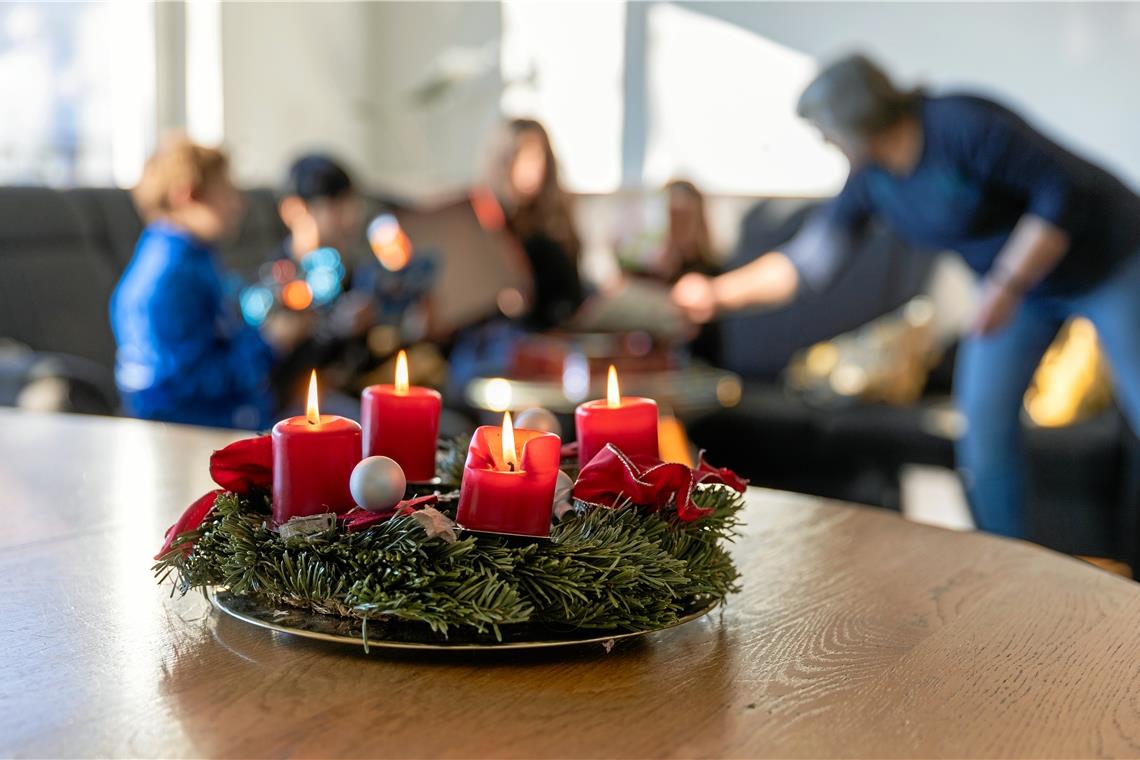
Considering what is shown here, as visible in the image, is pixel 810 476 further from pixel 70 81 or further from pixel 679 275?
pixel 70 81

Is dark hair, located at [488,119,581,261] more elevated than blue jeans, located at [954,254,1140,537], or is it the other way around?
dark hair, located at [488,119,581,261]

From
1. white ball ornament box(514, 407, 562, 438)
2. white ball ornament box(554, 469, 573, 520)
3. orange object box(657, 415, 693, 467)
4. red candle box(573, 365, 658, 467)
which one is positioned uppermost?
red candle box(573, 365, 658, 467)

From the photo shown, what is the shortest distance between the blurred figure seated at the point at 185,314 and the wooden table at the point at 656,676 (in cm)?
175

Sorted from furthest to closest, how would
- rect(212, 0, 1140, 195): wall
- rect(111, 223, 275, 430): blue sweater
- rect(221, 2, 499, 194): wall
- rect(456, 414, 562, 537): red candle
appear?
rect(221, 2, 499, 194): wall, rect(212, 0, 1140, 195): wall, rect(111, 223, 275, 430): blue sweater, rect(456, 414, 562, 537): red candle

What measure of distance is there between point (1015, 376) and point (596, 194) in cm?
226

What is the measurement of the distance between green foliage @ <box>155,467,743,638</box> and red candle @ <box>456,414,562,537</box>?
0.01 m

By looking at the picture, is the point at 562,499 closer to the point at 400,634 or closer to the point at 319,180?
the point at 400,634

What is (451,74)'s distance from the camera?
4969mm

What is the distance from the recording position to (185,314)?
2.65 meters

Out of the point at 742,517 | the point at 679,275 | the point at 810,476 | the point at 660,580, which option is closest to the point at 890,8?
the point at 679,275

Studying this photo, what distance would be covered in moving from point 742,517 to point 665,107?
358 cm

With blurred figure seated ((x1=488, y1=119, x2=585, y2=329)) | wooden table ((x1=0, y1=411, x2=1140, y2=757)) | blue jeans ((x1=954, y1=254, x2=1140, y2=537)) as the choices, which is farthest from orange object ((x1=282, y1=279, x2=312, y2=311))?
wooden table ((x1=0, y1=411, x2=1140, y2=757))

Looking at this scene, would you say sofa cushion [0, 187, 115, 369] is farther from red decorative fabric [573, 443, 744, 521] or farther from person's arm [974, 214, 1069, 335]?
red decorative fabric [573, 443, 744, 521]

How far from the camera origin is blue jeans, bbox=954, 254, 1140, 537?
219 centimetres
